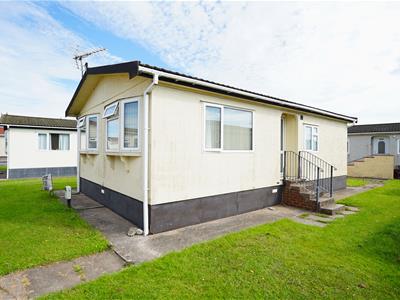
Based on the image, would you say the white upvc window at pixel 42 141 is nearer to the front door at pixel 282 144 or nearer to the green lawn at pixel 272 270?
the front door at pixel 282 144

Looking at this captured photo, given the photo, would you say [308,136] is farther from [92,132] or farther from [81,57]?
[81,57]

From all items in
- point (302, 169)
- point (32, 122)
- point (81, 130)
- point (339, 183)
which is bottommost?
point (339, 183)

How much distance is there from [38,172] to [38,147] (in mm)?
1781

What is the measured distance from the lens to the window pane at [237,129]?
669cm

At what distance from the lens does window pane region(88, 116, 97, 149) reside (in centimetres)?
873

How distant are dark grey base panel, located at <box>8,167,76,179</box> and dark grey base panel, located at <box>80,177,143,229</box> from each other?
9450 millimetres

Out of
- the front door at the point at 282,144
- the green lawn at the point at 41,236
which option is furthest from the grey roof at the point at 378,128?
the green lawn at the point at 41,236

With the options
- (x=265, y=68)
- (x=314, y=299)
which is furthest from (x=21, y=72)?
(x=314, y=299)

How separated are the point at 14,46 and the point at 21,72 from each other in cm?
460

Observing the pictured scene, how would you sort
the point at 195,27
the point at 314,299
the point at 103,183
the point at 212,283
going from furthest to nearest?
1. the point at 195,27
2. the point at 103,183
3. the point at 212,283
4. the point at 314,299

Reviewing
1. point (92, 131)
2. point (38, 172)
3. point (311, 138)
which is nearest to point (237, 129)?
point (311, 138)

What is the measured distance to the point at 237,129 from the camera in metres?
6.99

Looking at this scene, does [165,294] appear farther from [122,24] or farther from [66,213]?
[122,24]

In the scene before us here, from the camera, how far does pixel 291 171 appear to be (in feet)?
29.9
